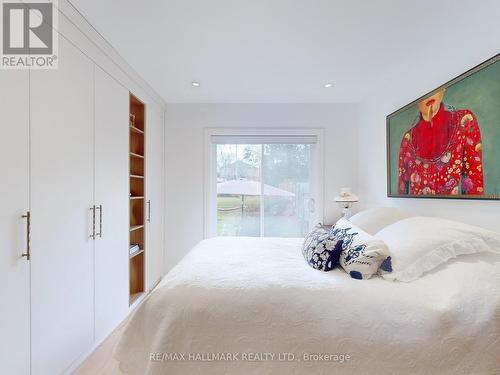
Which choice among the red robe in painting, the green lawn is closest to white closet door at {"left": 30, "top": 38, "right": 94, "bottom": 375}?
the green lawn

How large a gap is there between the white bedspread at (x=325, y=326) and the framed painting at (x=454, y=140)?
60cm

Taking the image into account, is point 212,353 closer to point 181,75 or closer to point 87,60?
point 87,60

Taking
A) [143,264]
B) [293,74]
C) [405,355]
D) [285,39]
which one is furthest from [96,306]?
[293,74]

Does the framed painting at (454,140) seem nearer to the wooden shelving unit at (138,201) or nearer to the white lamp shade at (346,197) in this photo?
the white lamp shade at (346,197)

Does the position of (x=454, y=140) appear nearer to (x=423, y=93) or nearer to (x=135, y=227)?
(x=423, y=93)

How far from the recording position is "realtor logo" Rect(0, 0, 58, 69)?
132 centimetres

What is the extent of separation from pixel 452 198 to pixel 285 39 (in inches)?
68.1

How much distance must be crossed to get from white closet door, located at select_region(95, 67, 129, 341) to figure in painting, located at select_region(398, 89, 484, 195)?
2700mm

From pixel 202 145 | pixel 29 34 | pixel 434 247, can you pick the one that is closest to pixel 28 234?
pixel 29 34

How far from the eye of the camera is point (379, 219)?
209cm

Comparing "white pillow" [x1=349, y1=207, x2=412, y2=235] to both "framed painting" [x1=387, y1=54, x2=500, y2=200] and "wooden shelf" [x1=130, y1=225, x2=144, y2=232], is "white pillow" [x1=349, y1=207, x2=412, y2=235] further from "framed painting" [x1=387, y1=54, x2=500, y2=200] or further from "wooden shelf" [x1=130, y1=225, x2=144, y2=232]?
"wooden shelf" [x1=130, y1=225, x2=144, y2=232]

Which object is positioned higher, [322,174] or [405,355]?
[322,174]

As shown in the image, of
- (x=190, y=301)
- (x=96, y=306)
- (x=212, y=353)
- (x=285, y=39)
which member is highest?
(x=285, y=39)

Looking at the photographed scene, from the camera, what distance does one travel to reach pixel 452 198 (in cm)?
184
